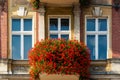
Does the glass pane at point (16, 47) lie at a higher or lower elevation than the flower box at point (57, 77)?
higher

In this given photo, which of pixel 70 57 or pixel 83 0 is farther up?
pixel 83 0

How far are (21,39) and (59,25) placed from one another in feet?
4.64

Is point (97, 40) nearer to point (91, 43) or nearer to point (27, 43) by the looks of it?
point (91, 43)

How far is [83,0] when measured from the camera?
2342cm

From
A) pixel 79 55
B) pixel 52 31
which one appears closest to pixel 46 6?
pixel 52 31

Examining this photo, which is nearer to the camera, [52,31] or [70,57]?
[70,57]

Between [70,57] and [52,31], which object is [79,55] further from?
[52,31]

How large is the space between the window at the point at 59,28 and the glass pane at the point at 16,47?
1.15 metres

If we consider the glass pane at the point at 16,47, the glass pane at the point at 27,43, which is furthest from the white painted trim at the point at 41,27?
the glass pane at the point at 16,47

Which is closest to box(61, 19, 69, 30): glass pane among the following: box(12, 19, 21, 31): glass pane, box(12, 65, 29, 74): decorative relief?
box(12, 19, 21, 31): glass pane

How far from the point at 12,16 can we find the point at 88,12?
2.66 metres

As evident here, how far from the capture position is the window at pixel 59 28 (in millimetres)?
23531

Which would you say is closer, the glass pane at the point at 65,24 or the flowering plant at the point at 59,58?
the flowering plant at the point at 59,58

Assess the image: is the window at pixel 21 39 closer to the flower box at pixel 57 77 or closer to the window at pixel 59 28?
the window at pixel 59 28
